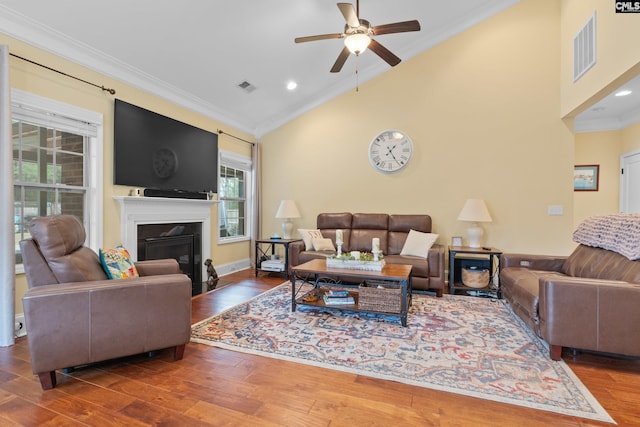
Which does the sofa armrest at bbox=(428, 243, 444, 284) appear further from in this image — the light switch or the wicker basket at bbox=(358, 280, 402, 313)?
the light switch

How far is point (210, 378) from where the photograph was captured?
1.96 meters

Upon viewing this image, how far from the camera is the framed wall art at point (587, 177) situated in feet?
17.1

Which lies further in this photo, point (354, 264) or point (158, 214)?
point (158, 214)

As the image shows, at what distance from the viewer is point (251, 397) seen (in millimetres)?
1760

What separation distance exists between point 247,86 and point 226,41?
951 millimetres

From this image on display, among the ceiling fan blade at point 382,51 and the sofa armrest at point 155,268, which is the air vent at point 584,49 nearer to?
the ceiling fan blade at point 382,51

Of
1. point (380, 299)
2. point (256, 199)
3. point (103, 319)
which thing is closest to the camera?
point (103, 319)

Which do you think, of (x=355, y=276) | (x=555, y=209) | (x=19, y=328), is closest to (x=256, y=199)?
(x=355, y=276)

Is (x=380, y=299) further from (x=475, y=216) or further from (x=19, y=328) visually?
(x=19, y=328)

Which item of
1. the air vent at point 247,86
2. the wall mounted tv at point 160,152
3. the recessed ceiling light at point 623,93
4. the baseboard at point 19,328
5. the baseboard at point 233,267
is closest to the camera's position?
the baseboard at point 19,328

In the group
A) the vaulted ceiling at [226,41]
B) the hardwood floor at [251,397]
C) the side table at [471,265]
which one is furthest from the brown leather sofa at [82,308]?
the side table at [471,265]

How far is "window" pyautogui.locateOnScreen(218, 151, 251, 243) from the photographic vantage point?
16.6 ft

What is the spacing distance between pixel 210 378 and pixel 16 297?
2037mm

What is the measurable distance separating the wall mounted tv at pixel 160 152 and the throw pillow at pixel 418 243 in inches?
119
